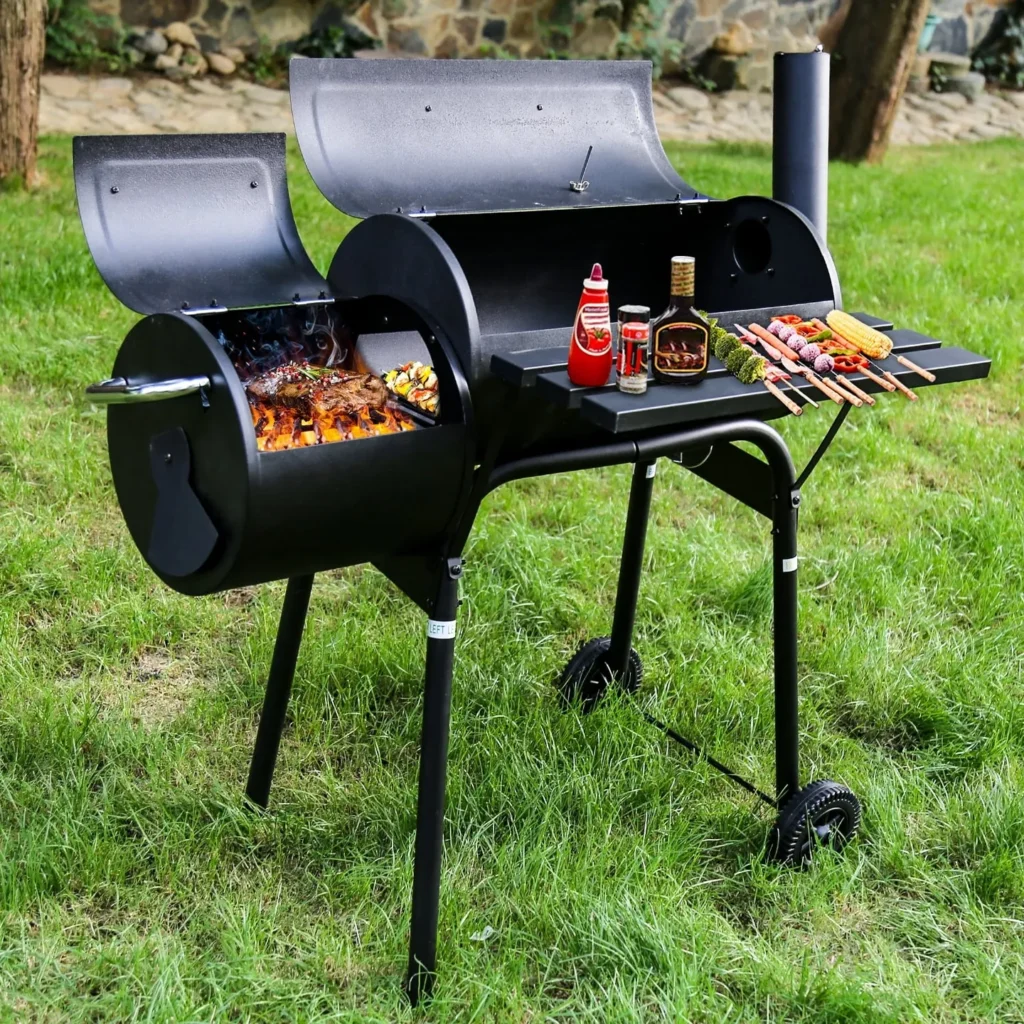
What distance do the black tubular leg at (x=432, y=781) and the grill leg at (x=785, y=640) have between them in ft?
2.09

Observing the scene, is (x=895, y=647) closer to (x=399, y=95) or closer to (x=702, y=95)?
(x=399, y=95)

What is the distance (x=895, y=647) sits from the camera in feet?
10.3

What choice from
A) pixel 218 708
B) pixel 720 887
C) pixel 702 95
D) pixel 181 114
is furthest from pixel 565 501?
pixel 702 95

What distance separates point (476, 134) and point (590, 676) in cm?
124

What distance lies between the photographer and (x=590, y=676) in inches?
115

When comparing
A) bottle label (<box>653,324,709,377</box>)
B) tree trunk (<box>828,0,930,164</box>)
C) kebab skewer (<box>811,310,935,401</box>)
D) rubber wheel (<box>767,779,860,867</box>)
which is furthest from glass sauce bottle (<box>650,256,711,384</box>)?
tree trunk (<box>828,0,930,164</box>)

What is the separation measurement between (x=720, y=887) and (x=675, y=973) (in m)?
0.31

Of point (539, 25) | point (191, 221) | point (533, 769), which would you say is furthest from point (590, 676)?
point (539, 25)

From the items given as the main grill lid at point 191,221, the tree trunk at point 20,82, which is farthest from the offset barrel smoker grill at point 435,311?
the tree trunk at point 20,82

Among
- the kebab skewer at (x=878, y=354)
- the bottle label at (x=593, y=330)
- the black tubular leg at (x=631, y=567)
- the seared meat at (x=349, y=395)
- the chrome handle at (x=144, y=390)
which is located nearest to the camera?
the chrome handle at (x=144, y=390)

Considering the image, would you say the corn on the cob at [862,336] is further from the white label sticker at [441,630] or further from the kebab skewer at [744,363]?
the white label sticker at [441,630]

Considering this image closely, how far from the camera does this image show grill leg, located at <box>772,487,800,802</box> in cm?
228

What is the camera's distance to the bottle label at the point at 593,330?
6.11 ft

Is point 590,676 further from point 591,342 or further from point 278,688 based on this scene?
point 591,342
